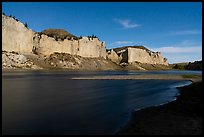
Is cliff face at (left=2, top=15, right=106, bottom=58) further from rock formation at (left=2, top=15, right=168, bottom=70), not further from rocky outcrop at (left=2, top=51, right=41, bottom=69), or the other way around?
rocky outcrop at (left=2, top=51, right=41, bottom=69)

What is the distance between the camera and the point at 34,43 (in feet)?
497

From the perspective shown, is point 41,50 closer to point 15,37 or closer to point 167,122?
point 15,37

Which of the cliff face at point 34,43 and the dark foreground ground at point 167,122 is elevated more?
the cliff face at point 34,43

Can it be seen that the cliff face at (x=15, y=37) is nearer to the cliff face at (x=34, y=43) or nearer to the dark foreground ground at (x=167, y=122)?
the cliff face at (x=34, y=43)

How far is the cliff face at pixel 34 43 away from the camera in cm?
12775

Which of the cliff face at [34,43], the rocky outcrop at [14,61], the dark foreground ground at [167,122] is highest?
the cliff face at [34,43]

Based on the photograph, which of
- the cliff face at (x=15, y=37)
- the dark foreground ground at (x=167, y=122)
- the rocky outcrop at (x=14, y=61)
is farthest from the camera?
the cliff face at (x=15, y=37)

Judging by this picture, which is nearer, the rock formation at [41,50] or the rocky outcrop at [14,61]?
the rocky outcrop at [14,61]

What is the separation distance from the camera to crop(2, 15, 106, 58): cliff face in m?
128

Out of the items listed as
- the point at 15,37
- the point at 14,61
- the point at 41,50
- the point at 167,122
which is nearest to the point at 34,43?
the point at 41,50

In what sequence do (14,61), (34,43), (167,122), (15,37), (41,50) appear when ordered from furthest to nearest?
(41,50), (34,43), (15,37), (14,61), (167,122)

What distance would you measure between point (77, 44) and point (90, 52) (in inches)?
538

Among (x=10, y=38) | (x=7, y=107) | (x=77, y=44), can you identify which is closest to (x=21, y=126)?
(x=7, y=107)

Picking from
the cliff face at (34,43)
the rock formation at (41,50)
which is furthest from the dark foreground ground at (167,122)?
the cliff face at (34,43)
